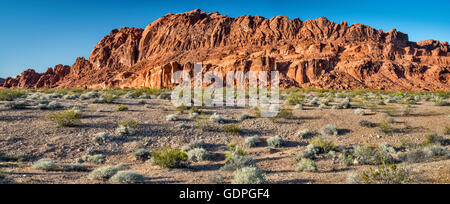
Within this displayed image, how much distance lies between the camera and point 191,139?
9992 mm

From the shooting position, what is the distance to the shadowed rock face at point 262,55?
63.5 m

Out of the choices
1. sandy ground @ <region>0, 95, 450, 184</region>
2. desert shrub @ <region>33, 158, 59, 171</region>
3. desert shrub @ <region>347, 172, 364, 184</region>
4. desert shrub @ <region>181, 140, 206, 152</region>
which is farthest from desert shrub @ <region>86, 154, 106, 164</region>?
desert shrub @ <region>347, 172, 364, 184</region>

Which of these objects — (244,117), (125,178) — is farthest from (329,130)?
(125,178)

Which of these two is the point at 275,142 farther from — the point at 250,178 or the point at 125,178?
the point at 125,178

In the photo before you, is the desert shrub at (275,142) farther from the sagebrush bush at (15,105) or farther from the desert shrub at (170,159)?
the sagebrush bush at (15,105)

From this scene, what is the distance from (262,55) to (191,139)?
7009 cm

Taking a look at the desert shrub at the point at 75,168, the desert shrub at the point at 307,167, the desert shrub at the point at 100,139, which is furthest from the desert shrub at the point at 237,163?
the desert shrub at the point at 100,139

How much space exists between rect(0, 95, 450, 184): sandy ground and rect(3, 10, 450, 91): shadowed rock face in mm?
48067

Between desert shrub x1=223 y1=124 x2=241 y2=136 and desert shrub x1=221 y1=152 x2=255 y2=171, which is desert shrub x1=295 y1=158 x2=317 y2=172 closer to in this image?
desert shrub x1=221 y1=152 x2=255 y2=171
